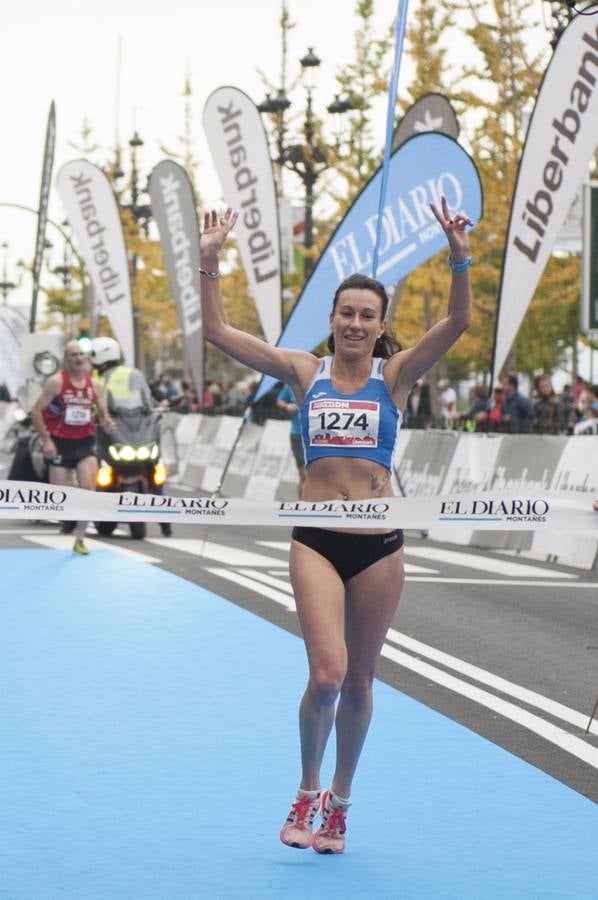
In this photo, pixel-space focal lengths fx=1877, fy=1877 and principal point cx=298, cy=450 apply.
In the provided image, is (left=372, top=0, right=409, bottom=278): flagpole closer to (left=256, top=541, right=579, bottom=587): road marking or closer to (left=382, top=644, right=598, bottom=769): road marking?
(left=382, top=644, right=598, bottom=769): road marking

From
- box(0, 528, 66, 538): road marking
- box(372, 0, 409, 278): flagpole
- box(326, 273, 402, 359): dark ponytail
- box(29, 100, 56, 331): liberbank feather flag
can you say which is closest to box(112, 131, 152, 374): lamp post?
box(29, 100, 56, 331): liberbank feather flag

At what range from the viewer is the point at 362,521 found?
5.95 m

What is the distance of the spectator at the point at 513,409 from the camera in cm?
2450

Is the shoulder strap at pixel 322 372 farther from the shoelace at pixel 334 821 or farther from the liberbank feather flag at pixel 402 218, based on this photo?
the liberbank feather flag at pixel 402 218

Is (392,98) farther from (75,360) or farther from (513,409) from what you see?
(513,409)

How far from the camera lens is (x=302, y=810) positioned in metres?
5.96

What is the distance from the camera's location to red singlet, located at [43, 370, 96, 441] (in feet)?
52.8

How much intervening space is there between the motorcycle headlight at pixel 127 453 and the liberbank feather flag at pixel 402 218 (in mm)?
1957

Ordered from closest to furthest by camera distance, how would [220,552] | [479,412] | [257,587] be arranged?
[257,587], [220,552], [479,412]

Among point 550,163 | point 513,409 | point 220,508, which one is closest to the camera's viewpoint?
point 220,508

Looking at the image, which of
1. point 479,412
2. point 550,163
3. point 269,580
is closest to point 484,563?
point 269,580

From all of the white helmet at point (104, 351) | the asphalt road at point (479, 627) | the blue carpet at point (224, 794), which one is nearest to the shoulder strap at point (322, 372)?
the blue carpet at point (224, 794)

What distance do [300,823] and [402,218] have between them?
1375 centimetres

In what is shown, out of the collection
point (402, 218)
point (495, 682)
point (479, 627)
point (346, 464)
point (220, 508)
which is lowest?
point (479, 627)
